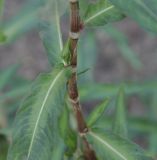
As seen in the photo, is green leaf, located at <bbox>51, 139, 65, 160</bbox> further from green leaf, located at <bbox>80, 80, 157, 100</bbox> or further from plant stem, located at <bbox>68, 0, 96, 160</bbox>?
green leaf, located at <bbox>80, 80, 157, 100</bbox>

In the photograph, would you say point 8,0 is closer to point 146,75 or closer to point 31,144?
point 146,75

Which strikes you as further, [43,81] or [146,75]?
[146,75]

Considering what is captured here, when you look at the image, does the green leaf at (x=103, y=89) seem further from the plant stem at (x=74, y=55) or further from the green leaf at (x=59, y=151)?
the plant stem at (x=74, y=55)

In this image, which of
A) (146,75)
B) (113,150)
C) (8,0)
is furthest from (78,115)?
(8,0)

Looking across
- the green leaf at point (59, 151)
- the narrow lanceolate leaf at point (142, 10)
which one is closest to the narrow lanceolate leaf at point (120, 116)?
the green leaf at point (59, 151)

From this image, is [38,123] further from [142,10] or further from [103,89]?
[103,89]

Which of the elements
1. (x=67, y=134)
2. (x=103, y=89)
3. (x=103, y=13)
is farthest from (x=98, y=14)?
(x=103, y=89)

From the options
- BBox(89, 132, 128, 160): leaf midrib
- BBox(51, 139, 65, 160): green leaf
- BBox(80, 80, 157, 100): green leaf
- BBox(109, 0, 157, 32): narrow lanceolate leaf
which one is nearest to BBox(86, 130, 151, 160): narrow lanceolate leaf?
BBox(89, 132, 128, 160): leaf midrib
